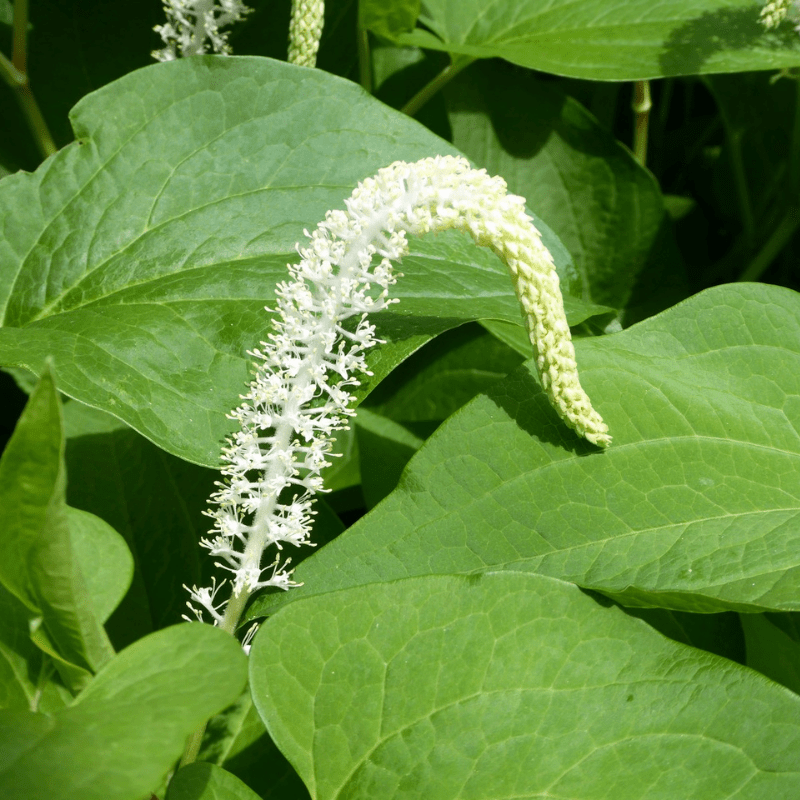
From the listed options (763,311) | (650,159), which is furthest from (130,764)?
(650,159)

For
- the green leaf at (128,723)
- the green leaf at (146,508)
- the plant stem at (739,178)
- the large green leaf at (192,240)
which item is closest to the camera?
the green leaf at (128,723)

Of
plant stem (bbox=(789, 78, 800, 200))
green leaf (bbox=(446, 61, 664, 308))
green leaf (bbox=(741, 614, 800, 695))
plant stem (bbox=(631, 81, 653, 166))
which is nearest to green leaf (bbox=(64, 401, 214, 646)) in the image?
green leaf (bbox=(741, 614, 800, 695))

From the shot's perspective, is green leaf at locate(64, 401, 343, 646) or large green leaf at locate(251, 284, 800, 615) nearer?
large green leaf at locate(251, 284, 800, 615)

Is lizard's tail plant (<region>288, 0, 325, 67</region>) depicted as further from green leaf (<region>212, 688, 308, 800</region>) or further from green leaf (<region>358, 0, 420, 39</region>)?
green leaf (<region>212, 688, 308, 800</region>)

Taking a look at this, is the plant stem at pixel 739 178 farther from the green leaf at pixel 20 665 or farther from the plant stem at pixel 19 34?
the green leaf at pixel 20 665

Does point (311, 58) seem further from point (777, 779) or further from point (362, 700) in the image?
point (777, 779)

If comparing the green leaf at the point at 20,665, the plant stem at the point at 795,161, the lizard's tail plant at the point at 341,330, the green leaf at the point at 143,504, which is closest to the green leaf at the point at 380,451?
the green leaf at the point at 143,504

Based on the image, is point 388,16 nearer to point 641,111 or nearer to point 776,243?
point 641,111
